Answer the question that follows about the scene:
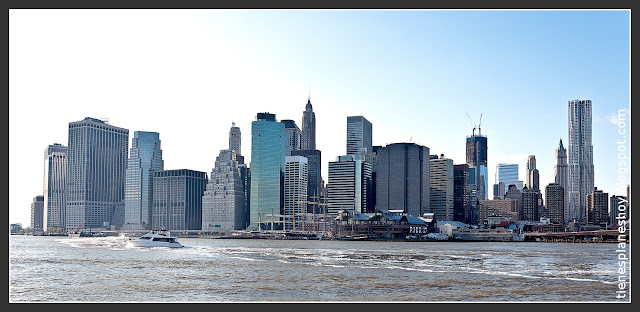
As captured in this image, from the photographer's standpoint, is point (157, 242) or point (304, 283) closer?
point (304, 283)

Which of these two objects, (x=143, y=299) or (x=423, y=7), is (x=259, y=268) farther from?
(x=423, y=7)

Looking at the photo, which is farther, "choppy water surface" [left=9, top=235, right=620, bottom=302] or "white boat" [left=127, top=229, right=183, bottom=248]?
"white boat" [left=127, top=229, right=183, bottom=248]

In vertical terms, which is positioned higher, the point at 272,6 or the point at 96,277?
the point at 272,6

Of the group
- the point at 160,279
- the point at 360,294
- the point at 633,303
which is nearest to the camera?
the point at 633,303

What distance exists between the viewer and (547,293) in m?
43.8

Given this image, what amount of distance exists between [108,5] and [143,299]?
1777 centimetres

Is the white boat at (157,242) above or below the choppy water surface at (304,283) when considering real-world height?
below

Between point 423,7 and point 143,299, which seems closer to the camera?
point 423,7

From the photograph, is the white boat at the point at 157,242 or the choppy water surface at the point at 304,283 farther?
the white boat at the point at 157,242

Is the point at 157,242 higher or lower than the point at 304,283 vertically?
lower

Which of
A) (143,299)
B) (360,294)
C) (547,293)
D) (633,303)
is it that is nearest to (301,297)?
(360,294)

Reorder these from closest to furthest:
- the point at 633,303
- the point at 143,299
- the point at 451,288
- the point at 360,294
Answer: the point at 633,303 → the point at 143,299 → the point at 360,294 → the point at 451,288

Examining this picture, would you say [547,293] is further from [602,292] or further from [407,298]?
[407,298]

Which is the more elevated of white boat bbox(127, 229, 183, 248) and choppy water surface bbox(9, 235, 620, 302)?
choppy water surface bbox(9, 235, 620, 302)
